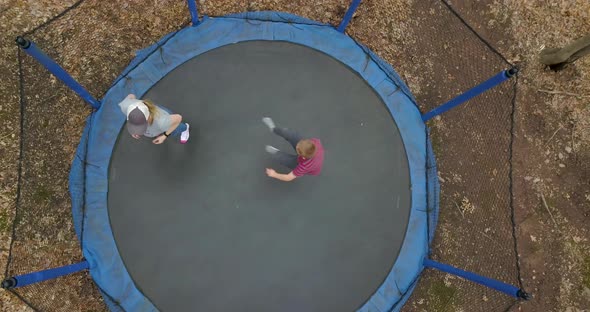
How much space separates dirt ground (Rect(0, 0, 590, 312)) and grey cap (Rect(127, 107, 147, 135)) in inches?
37.7

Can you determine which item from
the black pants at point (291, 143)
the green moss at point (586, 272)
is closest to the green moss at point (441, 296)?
the green moss at point (586, 272)

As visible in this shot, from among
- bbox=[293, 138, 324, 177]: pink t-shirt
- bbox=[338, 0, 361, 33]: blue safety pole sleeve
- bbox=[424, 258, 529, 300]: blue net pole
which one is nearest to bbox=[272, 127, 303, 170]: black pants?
bbox=[293, 138, 324, 177]: pink t-shirt

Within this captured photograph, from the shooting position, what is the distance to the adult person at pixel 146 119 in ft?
6.70

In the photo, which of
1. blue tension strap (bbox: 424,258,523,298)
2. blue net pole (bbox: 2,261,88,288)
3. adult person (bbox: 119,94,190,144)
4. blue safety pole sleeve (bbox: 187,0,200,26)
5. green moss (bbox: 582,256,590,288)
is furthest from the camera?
green moss (bbox: 582,256,590,288)

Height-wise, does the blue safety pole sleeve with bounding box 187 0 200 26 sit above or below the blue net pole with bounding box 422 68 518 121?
above

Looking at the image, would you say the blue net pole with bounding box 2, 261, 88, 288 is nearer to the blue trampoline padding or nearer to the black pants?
the blue trampoline padding

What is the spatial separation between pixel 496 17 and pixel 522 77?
469mm

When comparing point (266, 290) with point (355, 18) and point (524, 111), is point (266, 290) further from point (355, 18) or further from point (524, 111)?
point (524, 111)

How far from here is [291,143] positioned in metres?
2.49

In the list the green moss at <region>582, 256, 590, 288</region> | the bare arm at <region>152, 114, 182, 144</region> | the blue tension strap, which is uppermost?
the bare arm at <region>152, 114, 182, 144</region>

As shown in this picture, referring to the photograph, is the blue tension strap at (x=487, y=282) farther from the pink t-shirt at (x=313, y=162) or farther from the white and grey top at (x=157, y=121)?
the white and grey top at (x=157, y=121)

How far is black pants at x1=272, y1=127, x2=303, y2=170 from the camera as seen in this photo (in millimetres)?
2451

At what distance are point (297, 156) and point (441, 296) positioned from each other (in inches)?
54.1

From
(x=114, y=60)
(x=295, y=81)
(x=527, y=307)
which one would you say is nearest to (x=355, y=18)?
(x=295, y=81)
